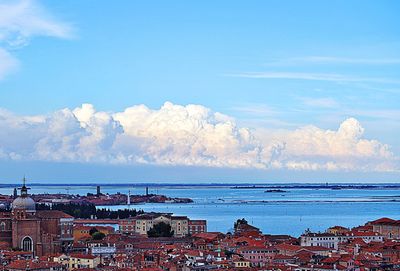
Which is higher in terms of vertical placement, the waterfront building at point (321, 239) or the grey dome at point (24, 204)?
the grey dome at point (24, 204)

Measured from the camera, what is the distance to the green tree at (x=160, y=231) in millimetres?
34625

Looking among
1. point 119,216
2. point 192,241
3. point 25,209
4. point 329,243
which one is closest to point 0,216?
point 25,209

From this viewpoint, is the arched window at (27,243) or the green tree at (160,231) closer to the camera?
the arched window at (27,243)

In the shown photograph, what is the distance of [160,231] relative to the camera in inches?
1371

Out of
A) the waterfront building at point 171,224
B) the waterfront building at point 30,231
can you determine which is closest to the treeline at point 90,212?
the waterfront building at point 171,224

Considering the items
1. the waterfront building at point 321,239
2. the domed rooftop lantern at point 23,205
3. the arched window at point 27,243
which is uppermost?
the domed rooftop lantern at point 23,205

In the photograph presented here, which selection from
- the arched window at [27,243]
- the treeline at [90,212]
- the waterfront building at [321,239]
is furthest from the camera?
the treeline at [90,212]

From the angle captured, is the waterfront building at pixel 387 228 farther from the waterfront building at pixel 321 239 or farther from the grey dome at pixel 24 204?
the grey dome at pixel 24 204

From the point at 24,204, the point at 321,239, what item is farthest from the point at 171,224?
the point at 24,204

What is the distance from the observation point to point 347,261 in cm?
2178

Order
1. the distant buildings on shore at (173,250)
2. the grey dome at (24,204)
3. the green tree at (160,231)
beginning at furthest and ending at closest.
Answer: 1. the green tree at (160,231)
2. the grey dome at (24,204)
3. the distant buildings on shore at (173,250)

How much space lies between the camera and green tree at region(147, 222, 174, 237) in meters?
34.6

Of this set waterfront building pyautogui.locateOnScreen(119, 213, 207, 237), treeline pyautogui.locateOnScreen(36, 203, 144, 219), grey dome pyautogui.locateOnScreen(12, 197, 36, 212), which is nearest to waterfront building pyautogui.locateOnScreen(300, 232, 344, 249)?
waterfront building pyautogui.locateOnScreen(119, 213, 207, 237)

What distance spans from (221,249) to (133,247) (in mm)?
2895
